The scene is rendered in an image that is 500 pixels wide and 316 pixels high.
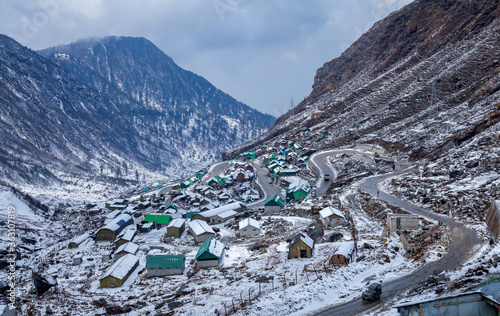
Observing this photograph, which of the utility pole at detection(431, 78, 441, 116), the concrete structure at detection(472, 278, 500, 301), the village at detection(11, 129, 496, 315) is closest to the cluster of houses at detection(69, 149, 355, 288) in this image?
the village at detection(11, 129, 496, 315)

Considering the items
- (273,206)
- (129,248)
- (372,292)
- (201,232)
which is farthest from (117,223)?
(372,292)

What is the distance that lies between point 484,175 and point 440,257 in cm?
2104

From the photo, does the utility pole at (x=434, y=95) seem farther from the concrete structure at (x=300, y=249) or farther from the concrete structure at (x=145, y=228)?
the concrete structure at (x=145, y=228)

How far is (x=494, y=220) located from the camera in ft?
80.5

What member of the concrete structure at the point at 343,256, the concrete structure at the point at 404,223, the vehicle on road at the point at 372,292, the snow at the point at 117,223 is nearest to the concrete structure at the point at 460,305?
the vehicle on road at the point at 372,292

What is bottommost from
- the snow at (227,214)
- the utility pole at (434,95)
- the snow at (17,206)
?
the snow at (227,214)

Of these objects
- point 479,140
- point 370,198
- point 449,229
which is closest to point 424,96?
point 479,140

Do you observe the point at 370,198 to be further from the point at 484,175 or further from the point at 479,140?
the point at 479,140

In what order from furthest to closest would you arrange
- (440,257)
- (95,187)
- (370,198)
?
(95,187)
(370,198)
(440,257)

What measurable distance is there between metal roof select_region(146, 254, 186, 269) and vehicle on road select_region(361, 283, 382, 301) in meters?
19.2

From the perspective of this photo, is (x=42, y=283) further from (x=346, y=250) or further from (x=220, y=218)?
(x=220, y=218)

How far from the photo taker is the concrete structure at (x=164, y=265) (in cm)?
3084

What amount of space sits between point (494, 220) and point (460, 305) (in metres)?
15.5

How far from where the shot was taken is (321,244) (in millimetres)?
30891
